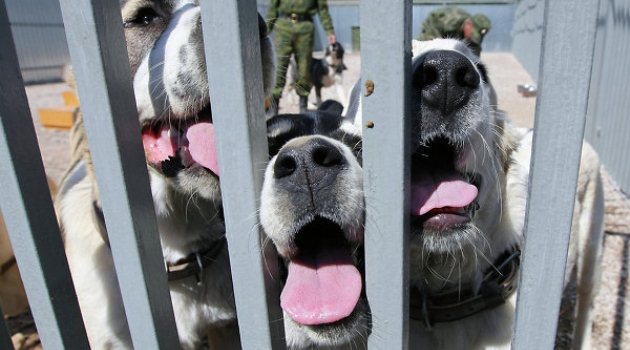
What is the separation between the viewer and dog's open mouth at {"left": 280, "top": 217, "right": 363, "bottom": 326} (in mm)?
1252

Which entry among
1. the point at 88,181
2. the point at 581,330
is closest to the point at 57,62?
the point at 88,181

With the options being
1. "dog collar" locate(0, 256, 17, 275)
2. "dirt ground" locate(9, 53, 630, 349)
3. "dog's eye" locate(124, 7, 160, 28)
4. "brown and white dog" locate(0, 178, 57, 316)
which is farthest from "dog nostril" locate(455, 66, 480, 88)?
"dog collar" locate(0, 256, 17, 275)

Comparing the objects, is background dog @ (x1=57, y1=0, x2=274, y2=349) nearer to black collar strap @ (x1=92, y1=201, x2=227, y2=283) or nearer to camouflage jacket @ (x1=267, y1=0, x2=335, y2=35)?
black collar strap @ (x1=92, y1=201, x2=227, y2=283)

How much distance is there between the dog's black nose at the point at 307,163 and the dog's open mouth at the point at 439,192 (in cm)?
27

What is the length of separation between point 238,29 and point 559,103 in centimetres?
54

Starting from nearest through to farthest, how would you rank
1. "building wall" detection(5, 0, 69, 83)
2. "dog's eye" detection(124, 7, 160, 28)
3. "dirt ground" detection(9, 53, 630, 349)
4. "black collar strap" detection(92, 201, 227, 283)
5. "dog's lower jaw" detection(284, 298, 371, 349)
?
"dog's lower jaw" detection(284, 298, 371, 349)
"black collar strap" detection(92, 201, 227, 283)
"dog's eye" detection(124, 7, 160, 28)
"dirt ground" detection(9, 53, 630, 349)
"building wall" detection(5, 0, 69, 83)

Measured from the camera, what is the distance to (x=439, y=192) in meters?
1.43

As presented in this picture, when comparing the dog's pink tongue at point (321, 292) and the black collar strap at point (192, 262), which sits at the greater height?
the dog's pink tongue at point (321, 292)

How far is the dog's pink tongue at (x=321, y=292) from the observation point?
1247 mm

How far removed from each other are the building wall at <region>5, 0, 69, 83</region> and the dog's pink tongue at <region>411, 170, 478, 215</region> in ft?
65.9

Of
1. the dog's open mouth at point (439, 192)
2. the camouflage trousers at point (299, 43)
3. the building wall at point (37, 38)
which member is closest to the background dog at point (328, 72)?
the camouflage trousers at point (299, 43)

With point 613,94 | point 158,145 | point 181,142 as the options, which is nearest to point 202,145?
point 181,142

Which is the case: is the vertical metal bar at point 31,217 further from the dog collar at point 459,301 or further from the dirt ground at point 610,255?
the dirt ground at point 610,255

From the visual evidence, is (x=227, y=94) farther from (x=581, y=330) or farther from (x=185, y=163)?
(x=581, y=330)
